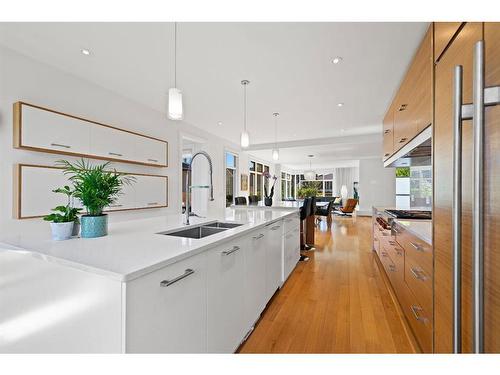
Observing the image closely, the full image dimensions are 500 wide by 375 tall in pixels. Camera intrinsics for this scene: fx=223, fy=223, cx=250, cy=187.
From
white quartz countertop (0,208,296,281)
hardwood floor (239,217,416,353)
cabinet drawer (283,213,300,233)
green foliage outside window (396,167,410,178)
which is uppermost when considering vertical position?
green foliage outside window (396,167,410,178)

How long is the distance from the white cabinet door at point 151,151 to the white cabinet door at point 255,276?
2.63 metres

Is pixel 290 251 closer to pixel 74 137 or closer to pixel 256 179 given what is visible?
pixel 74 137

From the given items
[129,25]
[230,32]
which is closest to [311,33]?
[230,32]

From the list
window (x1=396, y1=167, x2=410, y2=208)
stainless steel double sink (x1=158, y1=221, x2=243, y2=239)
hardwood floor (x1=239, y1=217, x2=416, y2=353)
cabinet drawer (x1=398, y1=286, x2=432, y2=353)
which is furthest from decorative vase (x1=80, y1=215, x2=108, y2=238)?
window (x1=396, y1=167, x2=410, y2=208)

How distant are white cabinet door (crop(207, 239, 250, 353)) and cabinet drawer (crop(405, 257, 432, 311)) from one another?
115 centimetres

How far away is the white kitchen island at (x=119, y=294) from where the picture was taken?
785 millimetres

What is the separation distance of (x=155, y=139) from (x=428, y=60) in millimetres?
3711

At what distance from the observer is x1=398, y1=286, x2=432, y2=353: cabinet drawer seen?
1344 millimetres

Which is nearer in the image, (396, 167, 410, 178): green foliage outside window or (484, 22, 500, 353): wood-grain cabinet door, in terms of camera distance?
Answer: (484, 22, 500, 353): wood-grain cabinet door

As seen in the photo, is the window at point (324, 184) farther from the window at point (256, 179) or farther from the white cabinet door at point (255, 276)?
the white cabinet door at point (255, 276)

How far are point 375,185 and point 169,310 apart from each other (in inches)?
406

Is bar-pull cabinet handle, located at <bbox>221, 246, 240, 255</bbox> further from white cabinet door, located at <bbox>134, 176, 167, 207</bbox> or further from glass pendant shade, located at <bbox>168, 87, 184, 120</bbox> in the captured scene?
white cabinet door, located at <bbox>134, 176, 167, 207</bbox>

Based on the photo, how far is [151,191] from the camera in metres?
3.78
